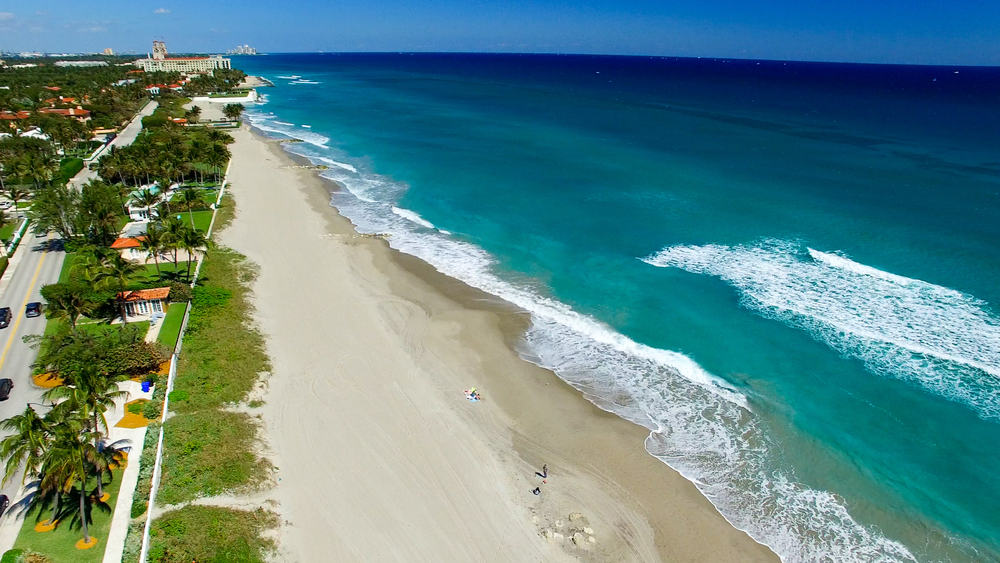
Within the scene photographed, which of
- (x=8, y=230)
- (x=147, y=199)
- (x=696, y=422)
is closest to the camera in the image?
(x=696, y=422)

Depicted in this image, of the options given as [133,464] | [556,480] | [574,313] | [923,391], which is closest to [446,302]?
[574,313]

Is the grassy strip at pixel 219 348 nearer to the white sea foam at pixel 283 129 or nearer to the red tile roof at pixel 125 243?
the red tile roof at pixel 125 243

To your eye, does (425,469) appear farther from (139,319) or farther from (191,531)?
(139,319)

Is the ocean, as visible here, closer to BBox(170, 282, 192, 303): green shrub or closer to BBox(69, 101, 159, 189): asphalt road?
BBox(170, 282, 192, 303): green shrub

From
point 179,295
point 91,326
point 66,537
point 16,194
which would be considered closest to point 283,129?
point 16,194

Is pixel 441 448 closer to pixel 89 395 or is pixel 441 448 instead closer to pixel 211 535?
pixel 211 535

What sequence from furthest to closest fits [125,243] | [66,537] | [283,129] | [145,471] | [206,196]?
[283,129] < [206,196] < [125,243] < [145,471] < [66,537]

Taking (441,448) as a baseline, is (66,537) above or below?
below
